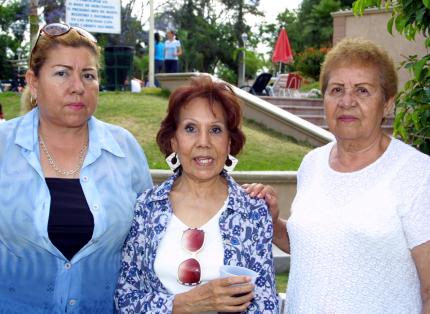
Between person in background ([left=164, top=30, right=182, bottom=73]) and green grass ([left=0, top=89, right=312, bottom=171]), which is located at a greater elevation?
person in background ([left=164, top=30, right=182, bottom=73])

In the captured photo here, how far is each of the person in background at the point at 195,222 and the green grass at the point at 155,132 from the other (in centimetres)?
518

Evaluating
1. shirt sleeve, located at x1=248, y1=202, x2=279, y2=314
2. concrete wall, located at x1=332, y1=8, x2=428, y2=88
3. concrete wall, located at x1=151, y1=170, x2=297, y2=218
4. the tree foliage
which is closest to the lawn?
concrete wall, located at x1=151, y1=170, x2=297, y2=218

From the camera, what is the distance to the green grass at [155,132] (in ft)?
29.7

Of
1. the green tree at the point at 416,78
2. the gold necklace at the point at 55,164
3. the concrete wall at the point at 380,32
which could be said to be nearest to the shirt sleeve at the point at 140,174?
the gold necklace at the point at 55,164

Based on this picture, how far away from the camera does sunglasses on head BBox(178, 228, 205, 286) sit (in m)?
3.05

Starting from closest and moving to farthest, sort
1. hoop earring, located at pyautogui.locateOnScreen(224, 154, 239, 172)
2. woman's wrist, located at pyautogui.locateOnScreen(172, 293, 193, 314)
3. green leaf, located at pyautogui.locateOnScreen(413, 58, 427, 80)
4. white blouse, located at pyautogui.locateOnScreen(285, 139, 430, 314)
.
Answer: white blouse, located at pyautogui.locateOnScreen(285, 139, 430, 314) < woman's wrist, located at pyautogui.locateOnScreen(172, 293, 193, 314) < hoop earring, located at pyautogui.locateOnScreen(224, 154, 239, 172) < green leaf, located at pyautogui.locateOnScreen(413, 58, 427, 80)

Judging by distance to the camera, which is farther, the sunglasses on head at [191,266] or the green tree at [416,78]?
the green tree at [416,78]

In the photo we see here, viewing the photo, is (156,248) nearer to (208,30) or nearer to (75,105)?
(75,105)

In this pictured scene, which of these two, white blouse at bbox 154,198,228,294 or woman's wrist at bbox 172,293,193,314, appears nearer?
woman's wrist at bbox 172,293,193,314

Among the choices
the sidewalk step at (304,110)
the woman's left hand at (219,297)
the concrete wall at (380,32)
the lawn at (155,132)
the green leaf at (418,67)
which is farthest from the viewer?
the sidewalk step at (304,110)

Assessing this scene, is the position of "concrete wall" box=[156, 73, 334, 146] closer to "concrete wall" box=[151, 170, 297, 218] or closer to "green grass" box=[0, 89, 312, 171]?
"green grass" box=[0, 89, 312, 171]

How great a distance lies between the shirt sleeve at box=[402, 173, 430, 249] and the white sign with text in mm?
11614

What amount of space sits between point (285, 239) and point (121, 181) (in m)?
1.01

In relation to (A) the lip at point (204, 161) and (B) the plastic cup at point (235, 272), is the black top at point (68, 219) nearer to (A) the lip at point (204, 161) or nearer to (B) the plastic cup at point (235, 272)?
(A) the lip at point (204, 161)
